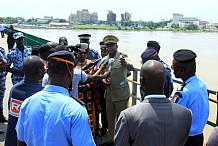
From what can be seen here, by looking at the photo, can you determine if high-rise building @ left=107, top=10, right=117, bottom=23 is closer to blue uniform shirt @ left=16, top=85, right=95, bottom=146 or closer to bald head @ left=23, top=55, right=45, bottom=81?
bald head @ left=23, top=55, right=45, bottom=81

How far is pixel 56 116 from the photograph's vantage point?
201 centimetres

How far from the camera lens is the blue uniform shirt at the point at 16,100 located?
9.20 ft

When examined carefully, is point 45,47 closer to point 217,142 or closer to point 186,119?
point 186,119

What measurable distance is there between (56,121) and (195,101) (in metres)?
1.31

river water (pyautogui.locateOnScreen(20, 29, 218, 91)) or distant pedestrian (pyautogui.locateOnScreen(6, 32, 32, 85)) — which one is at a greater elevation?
distant pedestrian (pyautogui.locateOnScreen(6, 32, 32, 85))

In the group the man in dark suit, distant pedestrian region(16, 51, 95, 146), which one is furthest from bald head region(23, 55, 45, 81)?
the man in dark suit

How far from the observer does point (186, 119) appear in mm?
2219

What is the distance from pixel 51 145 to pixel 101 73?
103 inches

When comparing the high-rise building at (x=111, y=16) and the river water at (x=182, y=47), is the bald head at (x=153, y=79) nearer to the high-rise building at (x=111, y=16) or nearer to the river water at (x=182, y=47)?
the river water at (x=182, y=47)

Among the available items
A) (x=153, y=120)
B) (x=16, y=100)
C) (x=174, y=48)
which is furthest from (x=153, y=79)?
(x=174, y=48)

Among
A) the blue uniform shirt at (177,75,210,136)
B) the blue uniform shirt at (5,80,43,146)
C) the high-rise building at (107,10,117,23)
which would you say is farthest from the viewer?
the high-rise building at (107,10,117,23)

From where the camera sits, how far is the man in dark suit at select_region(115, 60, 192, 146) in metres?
2.12

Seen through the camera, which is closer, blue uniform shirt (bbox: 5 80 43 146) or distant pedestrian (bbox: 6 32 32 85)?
blue uniform shirt (bbox: 5 80 43 146)

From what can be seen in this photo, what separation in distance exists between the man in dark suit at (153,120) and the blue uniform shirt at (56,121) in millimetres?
272
